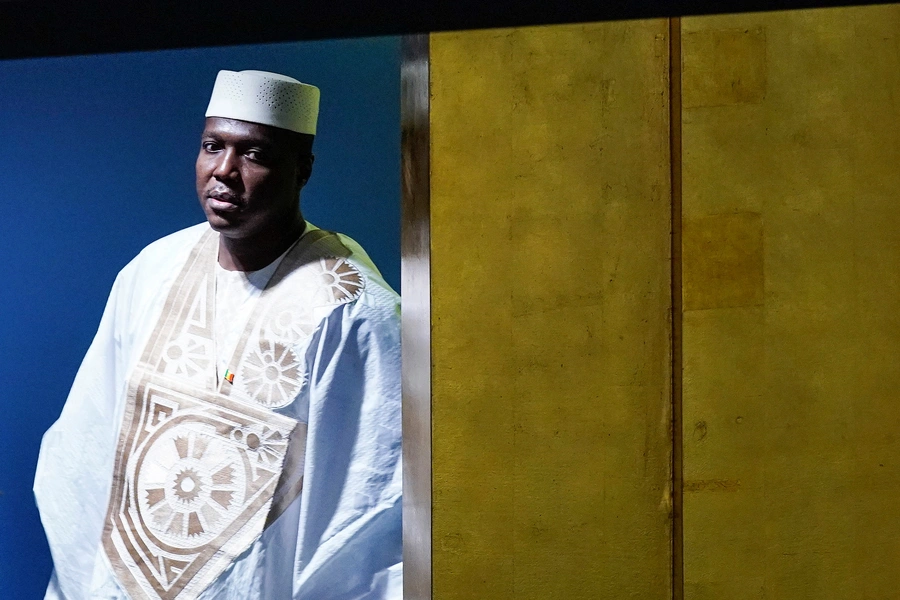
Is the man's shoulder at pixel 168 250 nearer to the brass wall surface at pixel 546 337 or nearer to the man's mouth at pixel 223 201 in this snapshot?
the man's mouth at pixel 223 201

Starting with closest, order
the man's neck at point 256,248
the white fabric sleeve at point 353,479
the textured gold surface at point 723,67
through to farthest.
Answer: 1. the textured gold surface at point 723,67
2. the white fabric sleeve at point 353,479
3. the man's neck at point 256,248

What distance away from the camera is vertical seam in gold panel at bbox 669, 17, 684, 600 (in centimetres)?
229

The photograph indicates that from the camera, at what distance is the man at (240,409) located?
2473 mm

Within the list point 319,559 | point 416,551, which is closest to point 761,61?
point 416,551

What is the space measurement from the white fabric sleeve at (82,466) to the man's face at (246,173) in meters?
0.33

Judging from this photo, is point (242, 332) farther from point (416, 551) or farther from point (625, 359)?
point (625, 359)

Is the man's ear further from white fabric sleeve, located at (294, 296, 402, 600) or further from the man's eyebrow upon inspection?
white fabric sleeve, located at (294, 296, 402, 600)

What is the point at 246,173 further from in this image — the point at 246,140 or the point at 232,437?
the point at 232,437

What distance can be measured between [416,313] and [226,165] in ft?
1.98

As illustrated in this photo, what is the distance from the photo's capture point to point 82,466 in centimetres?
259

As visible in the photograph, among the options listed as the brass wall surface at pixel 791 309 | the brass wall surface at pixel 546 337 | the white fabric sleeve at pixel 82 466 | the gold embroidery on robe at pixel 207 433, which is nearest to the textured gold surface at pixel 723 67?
the brass wall surface at pixel 791 309

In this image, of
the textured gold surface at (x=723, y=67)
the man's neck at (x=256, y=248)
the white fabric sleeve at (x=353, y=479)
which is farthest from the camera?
the man's neck at (x=256, y=248)

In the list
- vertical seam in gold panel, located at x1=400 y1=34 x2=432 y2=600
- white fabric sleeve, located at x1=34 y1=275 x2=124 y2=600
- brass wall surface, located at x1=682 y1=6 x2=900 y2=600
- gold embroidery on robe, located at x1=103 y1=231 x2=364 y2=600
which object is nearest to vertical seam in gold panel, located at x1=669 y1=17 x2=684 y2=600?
brass wall surface, located at x1=682 y1=6 x2=900 y2=600

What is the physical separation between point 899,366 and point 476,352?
0.95m
